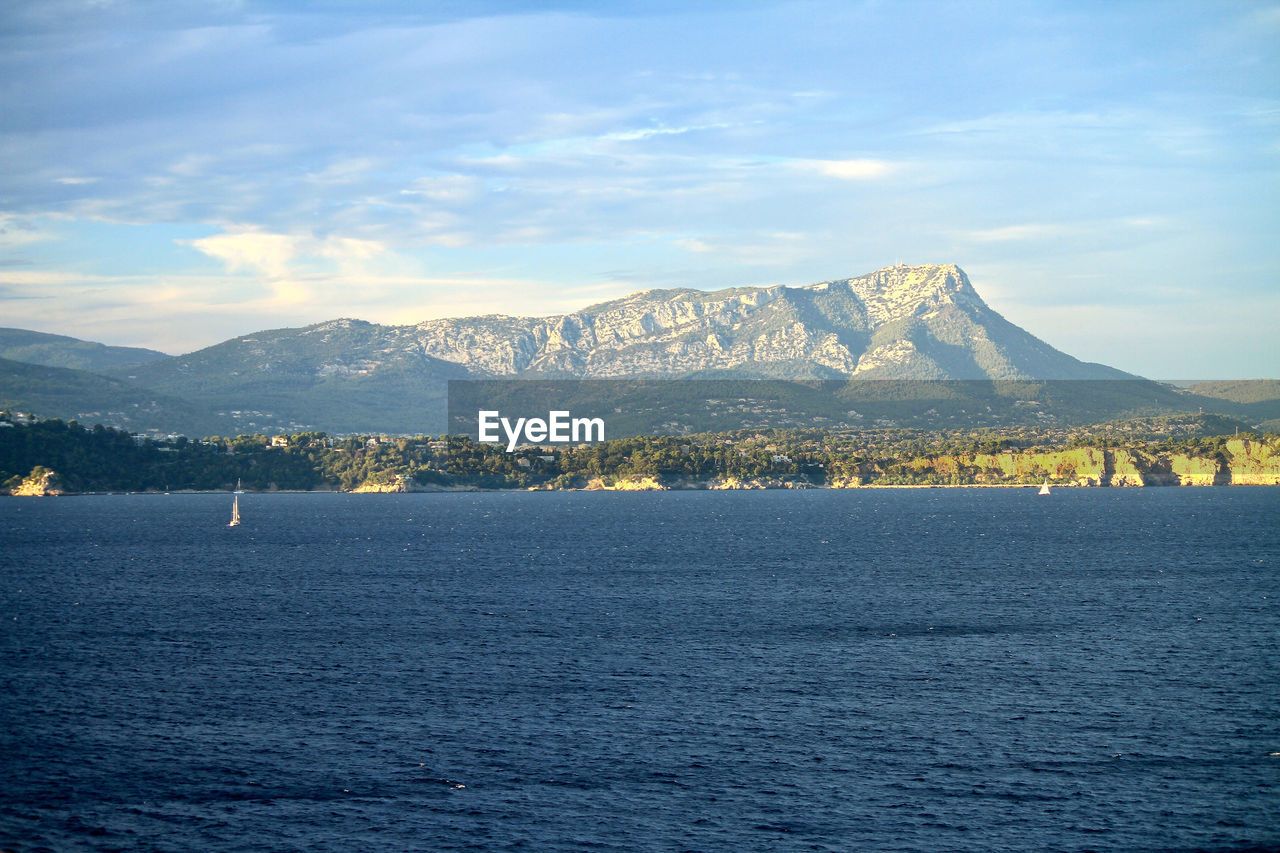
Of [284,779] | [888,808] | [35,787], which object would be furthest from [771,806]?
[35,787]

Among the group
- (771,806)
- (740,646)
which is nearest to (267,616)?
(740,646)

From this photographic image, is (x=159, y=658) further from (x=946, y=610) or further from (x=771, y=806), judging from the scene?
(x=946, y=610)

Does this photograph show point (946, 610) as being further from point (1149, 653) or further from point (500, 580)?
point (500, 580)

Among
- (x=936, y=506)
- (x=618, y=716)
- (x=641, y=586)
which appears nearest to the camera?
(x=618, y=716)

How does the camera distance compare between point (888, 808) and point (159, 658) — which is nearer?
point (888, 808)

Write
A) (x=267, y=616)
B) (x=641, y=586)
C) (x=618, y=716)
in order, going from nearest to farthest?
(x=618, y=716), (x=267, y=616), (x=641, y=586)

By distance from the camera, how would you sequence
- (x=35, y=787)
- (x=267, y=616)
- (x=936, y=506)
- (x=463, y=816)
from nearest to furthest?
(x=463, y=816), (x=35, y=787), (x=267, y=616), (x=936, y=506)
